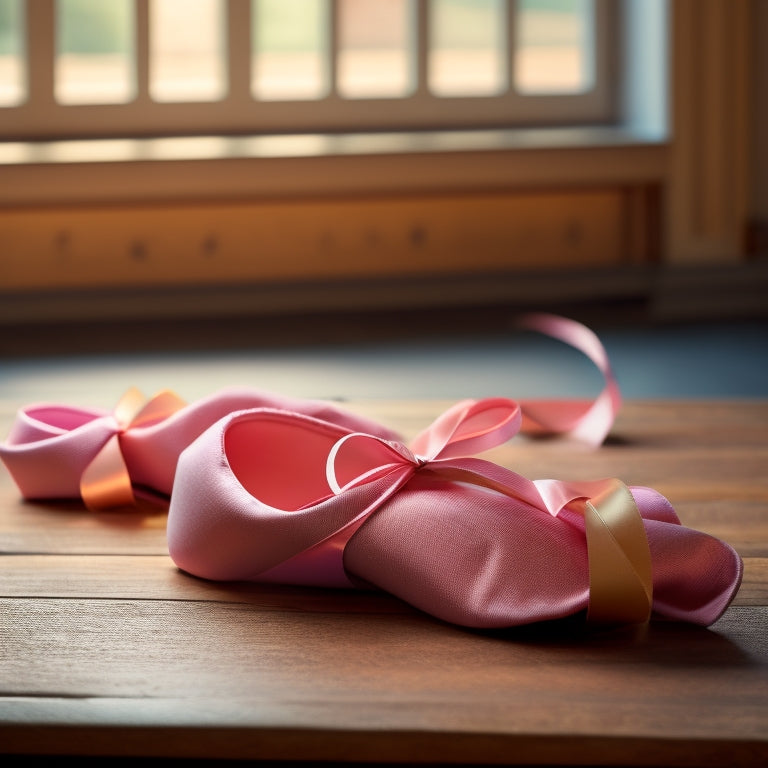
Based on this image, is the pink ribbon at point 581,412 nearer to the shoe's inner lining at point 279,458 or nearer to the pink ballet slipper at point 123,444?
the pink ballet slipper at point 123,444

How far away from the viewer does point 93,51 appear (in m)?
2.88

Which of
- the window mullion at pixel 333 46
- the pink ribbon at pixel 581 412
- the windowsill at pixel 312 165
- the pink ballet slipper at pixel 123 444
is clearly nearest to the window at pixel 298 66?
the window mullion at pixel 333 46

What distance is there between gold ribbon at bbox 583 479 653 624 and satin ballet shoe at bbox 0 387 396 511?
30cm

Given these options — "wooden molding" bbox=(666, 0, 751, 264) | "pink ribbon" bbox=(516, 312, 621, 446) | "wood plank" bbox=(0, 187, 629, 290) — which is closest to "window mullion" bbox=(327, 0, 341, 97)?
"wood plank" bbox=(0, 187, 629, 290)

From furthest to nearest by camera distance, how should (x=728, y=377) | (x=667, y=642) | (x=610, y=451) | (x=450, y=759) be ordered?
(x=728, y=377), (x=610, y=451), (x=667, y=642), (x=450, y=759)

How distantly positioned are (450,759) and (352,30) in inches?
106

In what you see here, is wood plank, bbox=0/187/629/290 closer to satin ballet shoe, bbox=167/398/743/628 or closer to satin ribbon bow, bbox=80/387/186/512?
satin ribbon bow, bbox=80/387/186/512

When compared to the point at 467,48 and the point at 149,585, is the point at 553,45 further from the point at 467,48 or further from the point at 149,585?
the point at 149,585

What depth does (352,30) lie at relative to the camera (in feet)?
9.67

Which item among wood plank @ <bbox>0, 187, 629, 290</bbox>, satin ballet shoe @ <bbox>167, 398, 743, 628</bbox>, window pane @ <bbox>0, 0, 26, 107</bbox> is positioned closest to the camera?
satin ballet shoe @ <bbox>167, 398, 743, 628</bbox>

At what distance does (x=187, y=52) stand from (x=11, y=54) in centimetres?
42

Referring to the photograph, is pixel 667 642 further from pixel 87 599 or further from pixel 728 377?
pixel 728 377

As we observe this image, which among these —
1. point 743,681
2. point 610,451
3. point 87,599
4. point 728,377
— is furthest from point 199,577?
point 728,377

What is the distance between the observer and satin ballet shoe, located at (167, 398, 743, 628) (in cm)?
58
